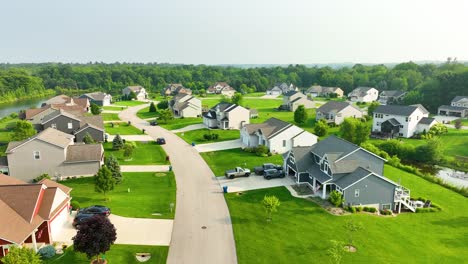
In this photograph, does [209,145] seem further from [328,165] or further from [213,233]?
[213,233]

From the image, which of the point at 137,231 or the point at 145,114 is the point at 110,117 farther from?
the point at 137,231

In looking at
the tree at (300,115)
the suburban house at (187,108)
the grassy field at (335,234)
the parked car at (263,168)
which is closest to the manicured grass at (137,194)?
the grassy field at (335,234)

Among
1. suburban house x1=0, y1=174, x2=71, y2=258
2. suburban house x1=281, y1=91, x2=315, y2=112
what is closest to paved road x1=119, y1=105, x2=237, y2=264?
suburban house x1=0, y1=174, x2=71, y2=258

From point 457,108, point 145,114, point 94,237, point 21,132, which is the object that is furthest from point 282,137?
point 457,108

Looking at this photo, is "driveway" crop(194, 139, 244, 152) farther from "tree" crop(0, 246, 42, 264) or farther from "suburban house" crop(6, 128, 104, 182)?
"tree" crop(0, 246, 42, 264)

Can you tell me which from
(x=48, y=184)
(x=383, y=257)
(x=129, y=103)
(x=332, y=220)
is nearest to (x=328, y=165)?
(x=332, y=220)

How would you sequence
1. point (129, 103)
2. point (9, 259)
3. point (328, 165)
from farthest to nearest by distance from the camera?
point (129, 103) < point (328, 165) < point (9, 259)
